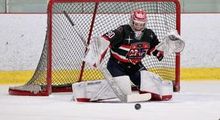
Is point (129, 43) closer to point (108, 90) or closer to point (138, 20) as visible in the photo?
point (138, 20)

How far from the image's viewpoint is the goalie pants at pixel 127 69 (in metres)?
4.91

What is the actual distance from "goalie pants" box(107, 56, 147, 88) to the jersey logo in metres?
0.05

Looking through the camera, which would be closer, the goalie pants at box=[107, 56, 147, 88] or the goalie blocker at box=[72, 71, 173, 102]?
the goalie blocker at box=[72, 71, 173, 102]

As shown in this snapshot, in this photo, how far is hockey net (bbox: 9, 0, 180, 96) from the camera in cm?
533

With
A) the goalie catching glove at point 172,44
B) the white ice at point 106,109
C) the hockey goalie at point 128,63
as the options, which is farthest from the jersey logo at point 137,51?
the white ice at point 106,109

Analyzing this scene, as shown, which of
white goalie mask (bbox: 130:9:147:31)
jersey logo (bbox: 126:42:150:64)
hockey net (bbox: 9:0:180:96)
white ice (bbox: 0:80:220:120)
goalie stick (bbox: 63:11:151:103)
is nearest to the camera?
white ice (bbox: 0:80:220:120)

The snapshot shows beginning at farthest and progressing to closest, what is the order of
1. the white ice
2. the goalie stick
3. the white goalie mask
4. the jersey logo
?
the jersey logo < the white goalie mask < the goalie stick < the white ice

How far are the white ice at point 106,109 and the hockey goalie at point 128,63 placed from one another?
132 mm

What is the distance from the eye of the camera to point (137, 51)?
4918 mm

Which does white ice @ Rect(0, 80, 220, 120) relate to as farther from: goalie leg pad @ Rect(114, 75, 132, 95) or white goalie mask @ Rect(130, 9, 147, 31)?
white goalie mask @ Rect(130, 9, 147, 31)

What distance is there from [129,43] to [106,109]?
80 centimetres

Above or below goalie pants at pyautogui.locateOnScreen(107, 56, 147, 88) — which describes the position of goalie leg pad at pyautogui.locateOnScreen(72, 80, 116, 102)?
below

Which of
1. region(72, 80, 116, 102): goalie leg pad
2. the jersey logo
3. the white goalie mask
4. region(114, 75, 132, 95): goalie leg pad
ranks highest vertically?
the white goalie mask

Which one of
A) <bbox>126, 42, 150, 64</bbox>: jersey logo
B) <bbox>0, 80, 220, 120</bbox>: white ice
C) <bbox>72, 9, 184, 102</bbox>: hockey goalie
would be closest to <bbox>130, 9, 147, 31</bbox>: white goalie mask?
<bbox>72, 9, 184, 102</bbox>: hockey goalie
